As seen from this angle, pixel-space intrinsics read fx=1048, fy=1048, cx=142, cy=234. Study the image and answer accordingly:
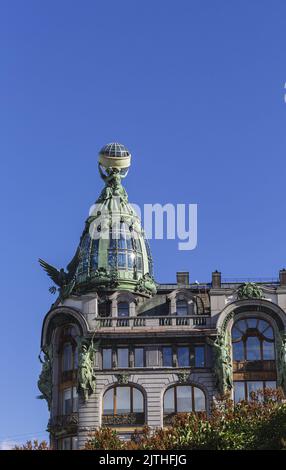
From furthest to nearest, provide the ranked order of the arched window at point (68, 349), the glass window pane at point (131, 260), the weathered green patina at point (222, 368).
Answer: the glass window pane at point (131, 260) → the arched window at point (68, 349) → the weathered green patina at point (222, 368)

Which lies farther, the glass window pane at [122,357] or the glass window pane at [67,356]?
the glass window pane at [67,356]

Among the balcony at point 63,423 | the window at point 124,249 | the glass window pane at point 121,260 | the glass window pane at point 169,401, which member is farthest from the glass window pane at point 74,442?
the glass window pane at point 121,260

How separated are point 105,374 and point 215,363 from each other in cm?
897

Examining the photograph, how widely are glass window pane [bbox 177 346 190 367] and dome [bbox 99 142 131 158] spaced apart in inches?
936

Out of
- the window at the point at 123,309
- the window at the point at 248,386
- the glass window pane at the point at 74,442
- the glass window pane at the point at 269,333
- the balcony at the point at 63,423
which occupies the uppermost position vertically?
the window at the point at 123,309

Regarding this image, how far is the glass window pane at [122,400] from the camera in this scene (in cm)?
8412

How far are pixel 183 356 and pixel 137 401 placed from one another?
532 cm

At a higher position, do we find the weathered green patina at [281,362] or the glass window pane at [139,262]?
the glass window pane at [139,262]

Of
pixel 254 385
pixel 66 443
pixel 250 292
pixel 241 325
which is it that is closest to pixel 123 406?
pixel 66 443

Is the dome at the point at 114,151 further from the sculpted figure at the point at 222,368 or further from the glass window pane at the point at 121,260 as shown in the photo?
the sculpted figure at the point at 222,368

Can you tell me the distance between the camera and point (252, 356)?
281 ft

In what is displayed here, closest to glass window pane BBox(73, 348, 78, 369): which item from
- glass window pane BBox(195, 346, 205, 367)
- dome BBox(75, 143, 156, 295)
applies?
dome BBox(75, 143, 156, 295)

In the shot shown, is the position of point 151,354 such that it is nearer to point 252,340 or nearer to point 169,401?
point 169,401

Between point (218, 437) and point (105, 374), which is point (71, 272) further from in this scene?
point (218, 437)
